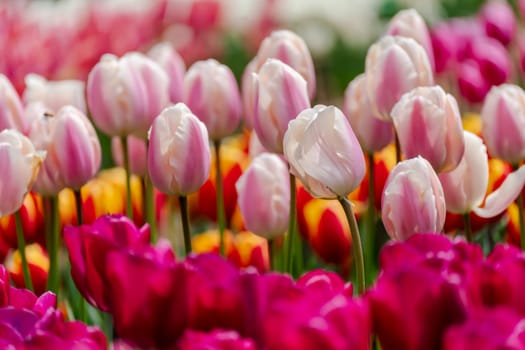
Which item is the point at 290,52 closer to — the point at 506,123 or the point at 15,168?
the point at 506,123

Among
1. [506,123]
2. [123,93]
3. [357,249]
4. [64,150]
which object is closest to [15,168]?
[64,150]

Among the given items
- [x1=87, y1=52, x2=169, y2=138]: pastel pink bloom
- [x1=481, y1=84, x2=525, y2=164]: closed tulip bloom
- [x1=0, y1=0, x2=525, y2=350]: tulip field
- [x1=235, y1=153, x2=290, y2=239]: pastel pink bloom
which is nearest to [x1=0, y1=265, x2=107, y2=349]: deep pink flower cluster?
[x1=0, y1=0, x2=525, y2=350]: tulip field

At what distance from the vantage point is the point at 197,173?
1.09 meters

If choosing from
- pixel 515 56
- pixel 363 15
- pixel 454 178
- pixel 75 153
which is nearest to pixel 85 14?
pixel 363 15

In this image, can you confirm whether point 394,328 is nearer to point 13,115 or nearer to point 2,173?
point 2,173

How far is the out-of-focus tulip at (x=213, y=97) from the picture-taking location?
1335 mm

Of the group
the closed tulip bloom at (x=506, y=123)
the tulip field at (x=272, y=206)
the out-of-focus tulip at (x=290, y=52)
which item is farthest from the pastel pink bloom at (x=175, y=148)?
the closed tulip bloom at (x=506, y=123)

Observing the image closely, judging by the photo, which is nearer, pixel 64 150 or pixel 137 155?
pixel 64 150

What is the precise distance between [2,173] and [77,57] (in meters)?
1.67

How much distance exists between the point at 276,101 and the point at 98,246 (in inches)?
12.8

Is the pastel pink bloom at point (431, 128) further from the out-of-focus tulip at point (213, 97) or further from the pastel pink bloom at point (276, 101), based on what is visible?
the out-of-focus tulip at point (213, 97)

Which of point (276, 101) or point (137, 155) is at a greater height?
point (276, 101)

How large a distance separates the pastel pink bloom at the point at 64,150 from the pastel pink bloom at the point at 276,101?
0.22 m

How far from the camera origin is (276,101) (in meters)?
1.10
